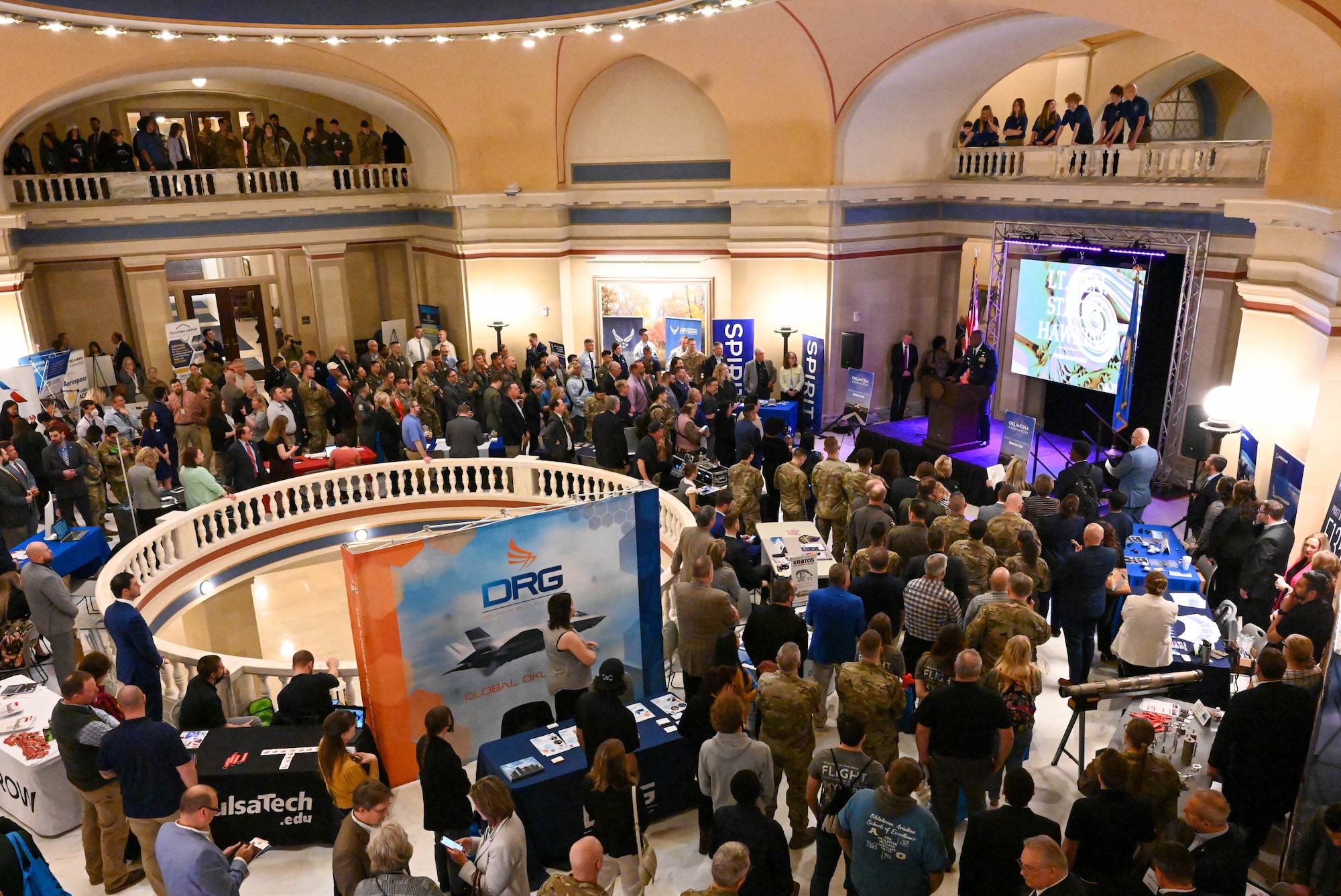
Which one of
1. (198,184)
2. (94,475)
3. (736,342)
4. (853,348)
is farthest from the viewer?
(198,184)

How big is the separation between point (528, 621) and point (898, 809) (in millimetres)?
2923

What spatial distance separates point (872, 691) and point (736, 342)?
10144mm

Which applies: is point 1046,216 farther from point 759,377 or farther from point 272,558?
point 272,558

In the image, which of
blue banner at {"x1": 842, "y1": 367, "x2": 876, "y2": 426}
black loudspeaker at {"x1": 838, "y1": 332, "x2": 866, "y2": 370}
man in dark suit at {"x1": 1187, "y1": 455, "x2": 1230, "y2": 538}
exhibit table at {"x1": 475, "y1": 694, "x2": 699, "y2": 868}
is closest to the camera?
exhibit table at {"x1": 475, "y1": 694, "x2": 699, "y2": 868}

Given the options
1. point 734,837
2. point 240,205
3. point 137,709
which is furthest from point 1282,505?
point 240,205

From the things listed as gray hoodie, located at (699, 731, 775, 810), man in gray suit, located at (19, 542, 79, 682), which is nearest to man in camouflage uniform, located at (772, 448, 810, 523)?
gray hoodie, located at (699, 731, 775, 810)

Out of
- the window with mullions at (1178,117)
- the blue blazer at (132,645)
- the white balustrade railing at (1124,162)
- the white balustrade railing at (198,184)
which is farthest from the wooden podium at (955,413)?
the white balustrade railing at (198,184)

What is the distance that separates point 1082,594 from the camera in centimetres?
646

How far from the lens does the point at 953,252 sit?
15.3m

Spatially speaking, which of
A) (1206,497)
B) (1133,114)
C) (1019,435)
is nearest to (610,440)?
(1019,435)

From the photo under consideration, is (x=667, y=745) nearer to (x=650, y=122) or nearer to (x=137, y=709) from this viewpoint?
(x=137, y=709)

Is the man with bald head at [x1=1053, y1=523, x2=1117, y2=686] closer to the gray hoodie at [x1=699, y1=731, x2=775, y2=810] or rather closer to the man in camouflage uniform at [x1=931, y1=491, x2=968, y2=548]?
the man in camouflage uniform at [x1=931, y1=491, x2=968, y2=548]

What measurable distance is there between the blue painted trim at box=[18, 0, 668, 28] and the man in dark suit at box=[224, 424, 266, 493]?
545cm

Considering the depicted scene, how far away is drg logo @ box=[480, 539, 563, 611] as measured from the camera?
5945 mm
